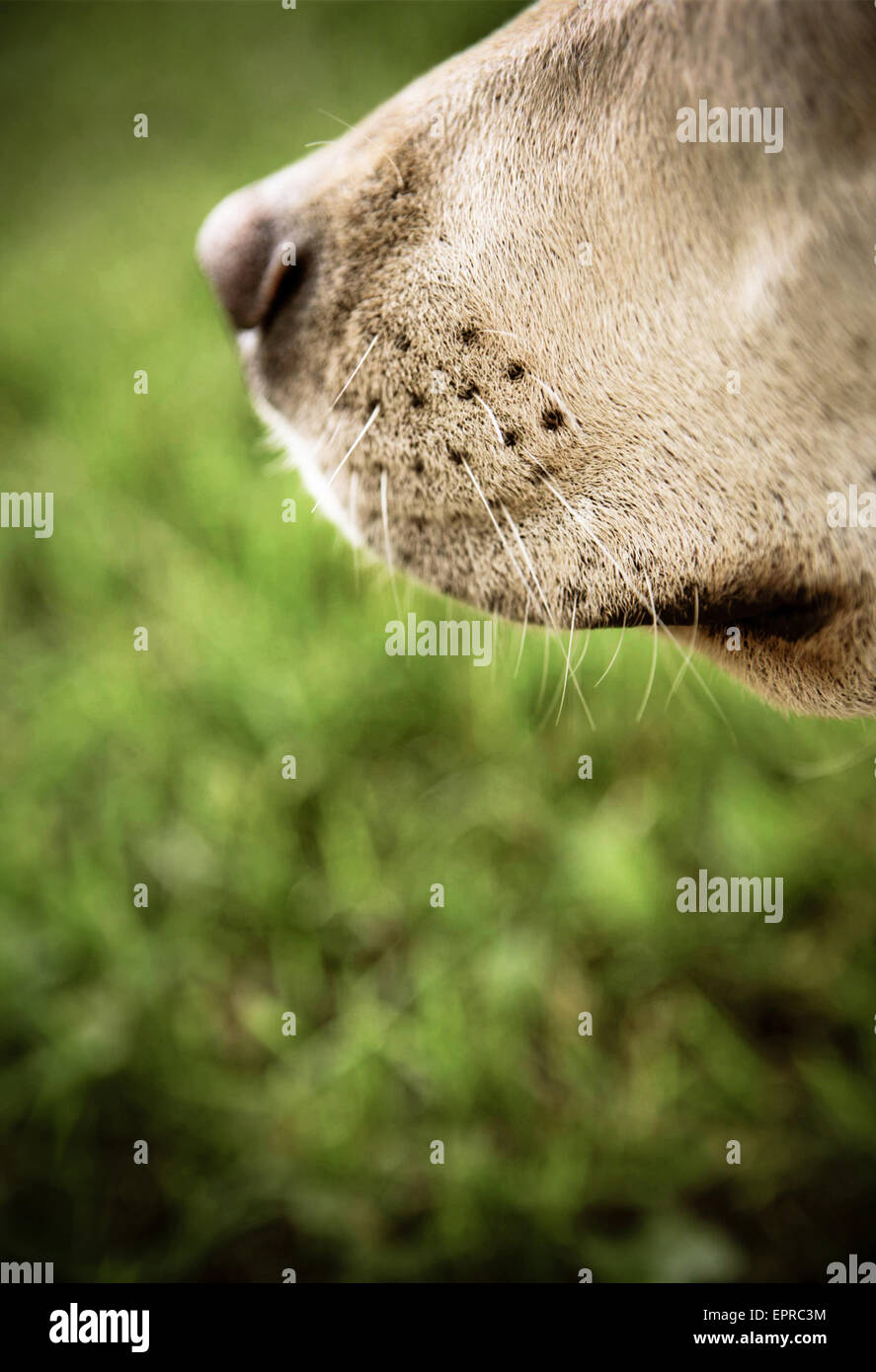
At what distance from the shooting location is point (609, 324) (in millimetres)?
1291

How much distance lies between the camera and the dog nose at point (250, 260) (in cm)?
145

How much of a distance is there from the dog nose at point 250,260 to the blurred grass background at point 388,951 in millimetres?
1099

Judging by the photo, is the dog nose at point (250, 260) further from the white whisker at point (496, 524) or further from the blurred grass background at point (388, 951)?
the blurred grass background at point (388, 951)

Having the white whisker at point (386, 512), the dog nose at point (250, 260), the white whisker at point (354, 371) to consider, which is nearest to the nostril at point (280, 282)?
the dog nose at point (250, 260)

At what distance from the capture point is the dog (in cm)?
117

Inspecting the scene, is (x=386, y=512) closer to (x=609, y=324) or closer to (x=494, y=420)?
(x=494, y=420)

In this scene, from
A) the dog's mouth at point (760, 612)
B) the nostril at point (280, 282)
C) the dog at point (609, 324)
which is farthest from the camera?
the nostril at point (280, 282)

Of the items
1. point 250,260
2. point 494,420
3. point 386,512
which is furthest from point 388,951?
point 250,260

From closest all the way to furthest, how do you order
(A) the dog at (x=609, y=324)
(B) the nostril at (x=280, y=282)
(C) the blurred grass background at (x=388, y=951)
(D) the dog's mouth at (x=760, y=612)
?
(A) the dog at (x=609, y=324)
(D) the dog's mouth at (x=760, y=612)
(B) the nostril at (x=280, y=282)
(C) the blurred grass background at (x=388, y=951)

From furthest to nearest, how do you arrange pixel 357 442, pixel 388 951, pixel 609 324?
pixel 388 951, pixel 357 442, pixel 609 324

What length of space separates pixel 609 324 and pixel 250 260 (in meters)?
0.54

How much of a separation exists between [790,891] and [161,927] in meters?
1.38
